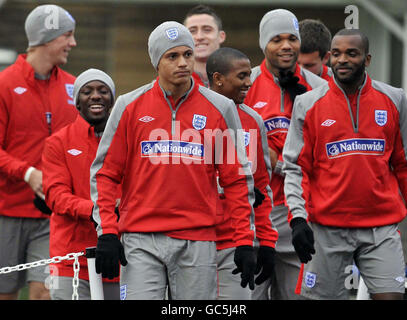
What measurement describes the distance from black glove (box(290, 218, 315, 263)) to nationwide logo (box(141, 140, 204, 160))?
85cm

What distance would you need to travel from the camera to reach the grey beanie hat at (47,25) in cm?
777

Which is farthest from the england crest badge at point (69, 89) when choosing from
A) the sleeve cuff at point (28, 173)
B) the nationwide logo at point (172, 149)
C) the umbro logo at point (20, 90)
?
the nationwide logo at point (172, 149)

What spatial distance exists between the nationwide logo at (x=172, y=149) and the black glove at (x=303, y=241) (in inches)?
33.4

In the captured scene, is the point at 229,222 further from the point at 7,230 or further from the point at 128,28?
the point at 128,28

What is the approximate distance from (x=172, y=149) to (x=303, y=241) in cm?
105

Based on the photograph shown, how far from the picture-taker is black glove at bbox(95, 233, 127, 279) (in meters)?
5.25

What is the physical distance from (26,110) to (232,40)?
8.92 meters

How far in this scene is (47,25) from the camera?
777cm

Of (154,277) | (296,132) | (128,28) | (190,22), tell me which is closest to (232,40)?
(128,28)

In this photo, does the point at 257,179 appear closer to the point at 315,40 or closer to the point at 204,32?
the point at 315,40

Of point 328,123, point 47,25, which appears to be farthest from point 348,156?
point 47,25

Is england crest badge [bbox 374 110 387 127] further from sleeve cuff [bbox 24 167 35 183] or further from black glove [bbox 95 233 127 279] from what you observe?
sleeve cuff [bbox 24 167 35 183]

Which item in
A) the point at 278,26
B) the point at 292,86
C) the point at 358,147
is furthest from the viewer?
the point at 278,26

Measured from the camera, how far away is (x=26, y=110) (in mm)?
7480
